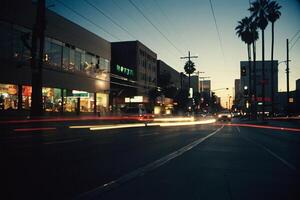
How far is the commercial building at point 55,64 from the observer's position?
34375 millimetres

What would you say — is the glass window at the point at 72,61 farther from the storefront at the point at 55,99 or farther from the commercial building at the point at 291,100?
the commercial building at the point at 291,100

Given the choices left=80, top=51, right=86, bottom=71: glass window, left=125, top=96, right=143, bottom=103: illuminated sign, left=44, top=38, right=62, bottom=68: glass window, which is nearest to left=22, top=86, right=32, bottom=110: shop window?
left=44, top=38, right=62, bottom=68: glass window

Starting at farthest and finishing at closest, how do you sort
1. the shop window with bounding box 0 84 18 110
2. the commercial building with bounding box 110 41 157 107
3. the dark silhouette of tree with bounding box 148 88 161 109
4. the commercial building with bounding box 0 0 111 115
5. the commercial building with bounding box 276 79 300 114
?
the commercial building with bounding box 276 79 300 114 → the dark silhouette of tree with bounding box 148 88 161 109 → the commercial building with bounding box 110 41 157 107 → the commercial building with bounding box 0 0 111 115 → the shop window with bounding box 0 84 18 110

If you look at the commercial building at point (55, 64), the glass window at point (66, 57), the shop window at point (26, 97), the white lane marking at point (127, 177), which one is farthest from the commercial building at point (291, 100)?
the white lane marking at point (127, 177)

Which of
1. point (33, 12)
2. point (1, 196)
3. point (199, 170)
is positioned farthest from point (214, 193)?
point (33, 12)

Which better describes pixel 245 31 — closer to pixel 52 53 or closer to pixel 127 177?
pixel 52 53

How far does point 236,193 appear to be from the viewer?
721 centimetres

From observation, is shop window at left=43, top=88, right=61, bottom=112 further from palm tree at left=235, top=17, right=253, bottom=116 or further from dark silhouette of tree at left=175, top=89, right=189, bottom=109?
dark silhouette of tree at left=175, top=89, right=189, bottom=109

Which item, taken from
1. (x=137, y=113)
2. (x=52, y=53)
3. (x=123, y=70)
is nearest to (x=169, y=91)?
(x=123, y=70)

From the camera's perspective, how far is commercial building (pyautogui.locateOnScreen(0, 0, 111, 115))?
34.4 metres

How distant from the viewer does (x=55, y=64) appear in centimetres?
4247

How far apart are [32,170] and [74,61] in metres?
39.0

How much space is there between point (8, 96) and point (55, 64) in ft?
29.1

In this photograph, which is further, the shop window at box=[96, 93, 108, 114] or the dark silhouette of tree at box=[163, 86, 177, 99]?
the dark silhouette of tree at box=[163, 86, 177, 99]
